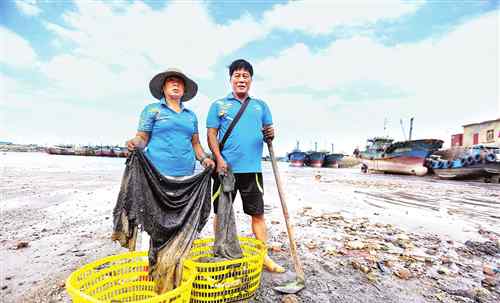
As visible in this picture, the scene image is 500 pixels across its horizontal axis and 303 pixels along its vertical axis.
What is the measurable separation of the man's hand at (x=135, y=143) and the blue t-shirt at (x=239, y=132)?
2.79 feet

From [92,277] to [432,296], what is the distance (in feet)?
10.2

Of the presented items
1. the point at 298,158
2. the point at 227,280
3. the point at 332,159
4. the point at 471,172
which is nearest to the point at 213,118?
the point at 227,280

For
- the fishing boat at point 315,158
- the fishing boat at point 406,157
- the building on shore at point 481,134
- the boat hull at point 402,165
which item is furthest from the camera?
the fishing boat at point 315,158

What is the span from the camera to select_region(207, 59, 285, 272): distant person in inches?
114

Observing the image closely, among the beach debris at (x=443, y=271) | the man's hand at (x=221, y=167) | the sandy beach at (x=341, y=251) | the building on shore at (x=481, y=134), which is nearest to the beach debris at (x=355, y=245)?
the sandy beach at (x=341, y=251)

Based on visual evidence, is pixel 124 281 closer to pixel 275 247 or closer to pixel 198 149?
pixel 198 149

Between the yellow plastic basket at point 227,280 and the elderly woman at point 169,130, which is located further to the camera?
the elderly woman at point 169,130

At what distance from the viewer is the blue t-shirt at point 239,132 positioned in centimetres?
291

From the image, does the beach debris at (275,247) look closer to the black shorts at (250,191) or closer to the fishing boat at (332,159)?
the black shorts at (250,191)

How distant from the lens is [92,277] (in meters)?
1.94

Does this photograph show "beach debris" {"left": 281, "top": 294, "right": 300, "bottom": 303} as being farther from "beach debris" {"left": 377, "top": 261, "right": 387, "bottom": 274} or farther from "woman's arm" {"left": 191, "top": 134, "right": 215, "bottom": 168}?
"woman's arm" {"left": 191, "top": 134, "right": 215, "bottom": 168}

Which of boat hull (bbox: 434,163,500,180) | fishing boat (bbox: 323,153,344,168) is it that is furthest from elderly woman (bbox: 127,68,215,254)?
fishing boat (bbox: 323,153,344,168)

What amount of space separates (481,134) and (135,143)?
147ft

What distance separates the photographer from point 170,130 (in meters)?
2.47
